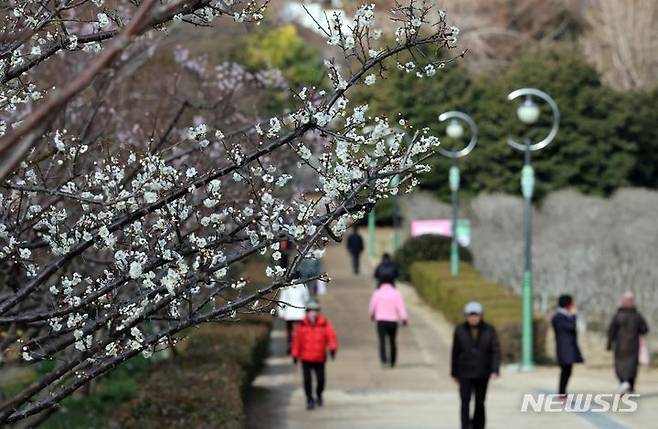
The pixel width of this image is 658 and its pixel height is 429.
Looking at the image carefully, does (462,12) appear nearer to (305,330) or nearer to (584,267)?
(584,267)

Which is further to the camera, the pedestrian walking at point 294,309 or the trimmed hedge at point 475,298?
the trimmed hedge at point 475,298

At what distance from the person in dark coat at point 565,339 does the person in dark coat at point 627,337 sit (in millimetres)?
896

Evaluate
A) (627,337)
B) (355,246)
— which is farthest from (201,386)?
(355,246)

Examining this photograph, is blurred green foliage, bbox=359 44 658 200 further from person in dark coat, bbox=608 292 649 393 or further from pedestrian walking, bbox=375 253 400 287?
person in dark coat, bbox=608 292 649 393

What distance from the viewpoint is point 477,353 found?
1315 centimetres

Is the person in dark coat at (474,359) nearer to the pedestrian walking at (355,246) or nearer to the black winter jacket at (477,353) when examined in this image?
the black winter jacket at (477,353)

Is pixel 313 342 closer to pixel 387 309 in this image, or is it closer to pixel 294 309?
pixel 387 309

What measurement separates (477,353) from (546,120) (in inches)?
1526

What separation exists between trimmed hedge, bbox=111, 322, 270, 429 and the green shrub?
1951 cm

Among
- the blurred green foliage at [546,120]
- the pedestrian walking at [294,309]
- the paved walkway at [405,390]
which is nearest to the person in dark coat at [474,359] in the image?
the paved walkway at [405,390]

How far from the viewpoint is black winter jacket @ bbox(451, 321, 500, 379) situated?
1316 centimetres

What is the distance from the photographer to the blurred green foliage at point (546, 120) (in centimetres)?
5138

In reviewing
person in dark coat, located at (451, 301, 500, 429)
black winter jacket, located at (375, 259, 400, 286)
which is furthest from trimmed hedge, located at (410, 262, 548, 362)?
person in dark coat, located at (451, 301, 500, 429)

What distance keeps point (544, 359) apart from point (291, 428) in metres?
9.00
